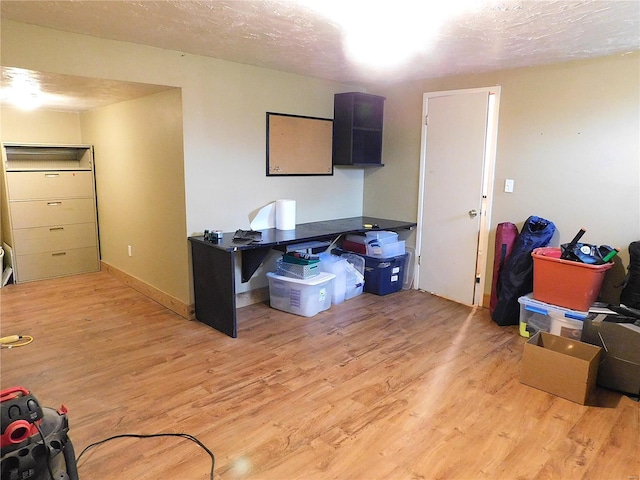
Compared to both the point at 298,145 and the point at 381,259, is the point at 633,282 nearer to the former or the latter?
the point at 381,259

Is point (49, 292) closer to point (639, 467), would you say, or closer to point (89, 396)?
point (89, 396)

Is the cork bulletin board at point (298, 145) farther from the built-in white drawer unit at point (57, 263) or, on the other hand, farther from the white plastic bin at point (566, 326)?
the built-in white drawer unit at point (57, 263)

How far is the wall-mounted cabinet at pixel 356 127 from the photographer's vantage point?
4.58m

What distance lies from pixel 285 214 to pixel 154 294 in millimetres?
1555

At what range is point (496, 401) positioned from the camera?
259 cm

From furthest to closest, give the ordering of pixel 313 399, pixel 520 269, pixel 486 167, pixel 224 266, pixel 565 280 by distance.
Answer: pixel 486 167
pixel 520 269
pixel 224 266
pixel 565 280
pixel 313 399

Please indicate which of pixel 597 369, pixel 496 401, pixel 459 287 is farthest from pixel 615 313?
pixel 459 287

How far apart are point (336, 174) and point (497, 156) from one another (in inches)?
66.3

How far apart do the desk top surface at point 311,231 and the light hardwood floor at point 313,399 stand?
74 cm

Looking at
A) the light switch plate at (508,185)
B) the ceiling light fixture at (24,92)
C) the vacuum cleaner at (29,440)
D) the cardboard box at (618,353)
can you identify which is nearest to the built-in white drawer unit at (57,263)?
the ceiling light fixture at (24,92)

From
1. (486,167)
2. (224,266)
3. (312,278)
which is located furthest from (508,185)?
(224,266)

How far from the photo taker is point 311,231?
4.08m

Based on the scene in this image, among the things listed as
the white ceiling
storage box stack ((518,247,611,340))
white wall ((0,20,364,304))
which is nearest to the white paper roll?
white wall ((0,20,364,304))

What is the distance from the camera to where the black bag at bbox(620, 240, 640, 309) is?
3.06 meters
